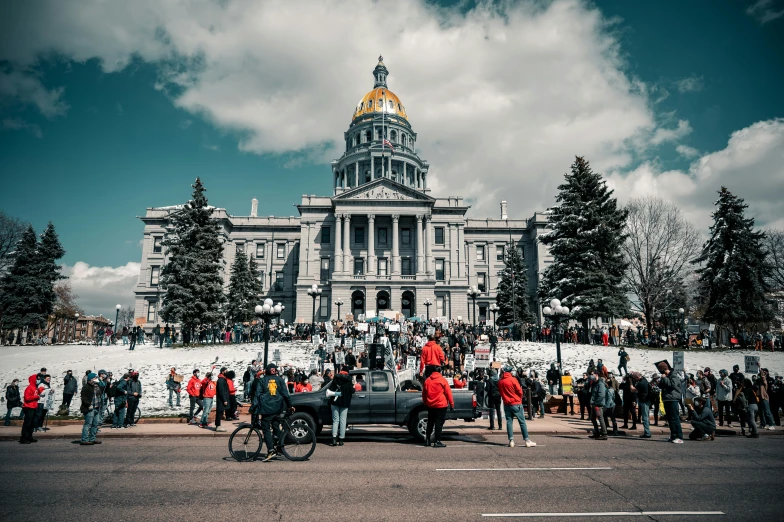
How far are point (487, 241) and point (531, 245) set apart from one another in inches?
267

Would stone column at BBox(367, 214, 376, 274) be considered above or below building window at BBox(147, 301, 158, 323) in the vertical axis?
above

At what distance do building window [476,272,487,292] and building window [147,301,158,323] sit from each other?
47.3 m

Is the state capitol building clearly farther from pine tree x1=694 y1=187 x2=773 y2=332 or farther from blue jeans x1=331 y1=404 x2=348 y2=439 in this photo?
blue jeans x1=331 y1=404 x2=348 y2=439

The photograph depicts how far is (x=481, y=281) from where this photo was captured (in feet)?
228

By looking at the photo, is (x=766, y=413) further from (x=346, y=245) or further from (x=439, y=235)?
(x=439, y=235)

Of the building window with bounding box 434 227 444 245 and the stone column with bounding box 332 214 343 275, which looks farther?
the building window with bounding box 434 227 444 245

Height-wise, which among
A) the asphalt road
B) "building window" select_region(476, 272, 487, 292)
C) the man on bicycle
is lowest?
the asphalt road

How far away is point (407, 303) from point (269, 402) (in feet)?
175

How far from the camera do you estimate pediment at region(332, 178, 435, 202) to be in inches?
2406

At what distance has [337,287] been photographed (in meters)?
57.7

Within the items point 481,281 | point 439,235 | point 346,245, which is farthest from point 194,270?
point 481,281

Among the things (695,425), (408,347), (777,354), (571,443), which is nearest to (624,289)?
(777,354)

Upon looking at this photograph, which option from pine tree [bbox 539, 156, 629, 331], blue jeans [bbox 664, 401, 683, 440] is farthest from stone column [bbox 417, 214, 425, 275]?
blue jeans [bbox 664, 401, 683, 440]

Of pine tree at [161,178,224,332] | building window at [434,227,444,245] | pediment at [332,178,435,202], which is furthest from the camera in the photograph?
building window at [434,227,444,245]
